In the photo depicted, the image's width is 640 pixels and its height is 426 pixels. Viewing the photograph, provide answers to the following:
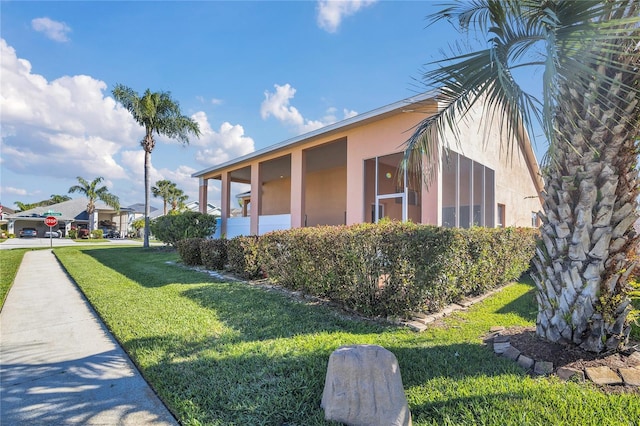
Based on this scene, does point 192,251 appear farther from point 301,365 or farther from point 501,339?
point 501,339

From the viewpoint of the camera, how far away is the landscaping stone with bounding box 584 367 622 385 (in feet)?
9.95

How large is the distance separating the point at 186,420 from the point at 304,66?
1176cm

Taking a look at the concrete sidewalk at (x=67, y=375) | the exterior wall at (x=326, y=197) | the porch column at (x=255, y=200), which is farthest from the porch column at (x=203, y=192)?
the concrete sidewalk at (x=67, y=375)

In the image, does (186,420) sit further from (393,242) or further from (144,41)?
(144,41)

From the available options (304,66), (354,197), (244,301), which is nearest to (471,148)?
(354,197)

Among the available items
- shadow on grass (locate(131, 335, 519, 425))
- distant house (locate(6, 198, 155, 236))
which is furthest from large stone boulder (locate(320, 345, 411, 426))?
distant house (locate(6, 198, 155, 236))

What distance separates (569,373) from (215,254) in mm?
8950

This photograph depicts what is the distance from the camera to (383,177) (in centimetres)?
1243

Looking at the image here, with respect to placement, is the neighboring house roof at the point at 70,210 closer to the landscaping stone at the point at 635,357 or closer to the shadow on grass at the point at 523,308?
the shadow on grass at the point at 523,308

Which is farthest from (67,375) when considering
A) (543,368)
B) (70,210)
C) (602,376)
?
(70,210)

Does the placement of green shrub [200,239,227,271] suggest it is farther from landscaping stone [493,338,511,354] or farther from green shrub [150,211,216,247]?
green shrub [150,211,216,247]

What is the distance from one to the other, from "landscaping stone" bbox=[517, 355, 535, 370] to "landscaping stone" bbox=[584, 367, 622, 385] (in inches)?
17.9

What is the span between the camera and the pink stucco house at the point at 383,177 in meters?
10.4

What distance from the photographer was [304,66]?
11859 mm
